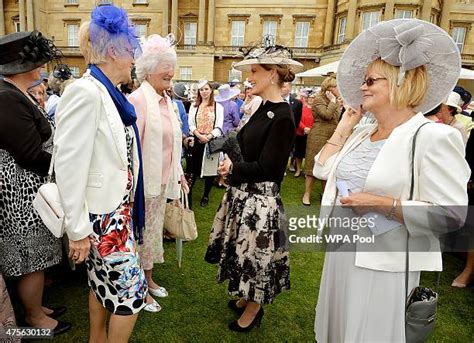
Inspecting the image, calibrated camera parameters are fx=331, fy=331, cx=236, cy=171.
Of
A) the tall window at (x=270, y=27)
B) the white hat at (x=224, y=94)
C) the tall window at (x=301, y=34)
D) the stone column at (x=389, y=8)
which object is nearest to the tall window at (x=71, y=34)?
the tall window at (x=270, y=27)

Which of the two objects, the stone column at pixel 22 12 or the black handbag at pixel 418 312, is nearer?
the black handbag at pixel 418 312

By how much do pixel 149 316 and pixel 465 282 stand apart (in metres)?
3.50

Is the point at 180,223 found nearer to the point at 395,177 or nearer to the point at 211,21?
the point at 395,177

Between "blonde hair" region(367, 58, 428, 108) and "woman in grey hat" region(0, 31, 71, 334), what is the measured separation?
6.99ft

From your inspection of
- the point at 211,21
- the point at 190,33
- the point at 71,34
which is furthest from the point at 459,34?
the point at 71,34

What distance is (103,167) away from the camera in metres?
1.74

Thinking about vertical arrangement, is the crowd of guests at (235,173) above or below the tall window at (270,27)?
below

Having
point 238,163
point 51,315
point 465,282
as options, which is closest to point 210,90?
point 238,163

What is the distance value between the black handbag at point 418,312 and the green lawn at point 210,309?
1451 mm

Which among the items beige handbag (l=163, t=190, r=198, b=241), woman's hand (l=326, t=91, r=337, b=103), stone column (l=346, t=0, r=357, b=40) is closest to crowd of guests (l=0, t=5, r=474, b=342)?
beige handbag (l=163, t=190, r=198, b=241)

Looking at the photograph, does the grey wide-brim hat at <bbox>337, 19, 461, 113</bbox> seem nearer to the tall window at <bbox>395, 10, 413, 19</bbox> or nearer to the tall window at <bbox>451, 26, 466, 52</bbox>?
the tall window at <bbox>395, 10, 413, 19</bbox>

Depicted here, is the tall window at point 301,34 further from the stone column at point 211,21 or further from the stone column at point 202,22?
the stone column at point 202,22

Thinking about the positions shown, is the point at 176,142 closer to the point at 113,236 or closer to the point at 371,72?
the point at 113,236

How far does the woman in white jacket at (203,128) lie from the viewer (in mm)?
5785
